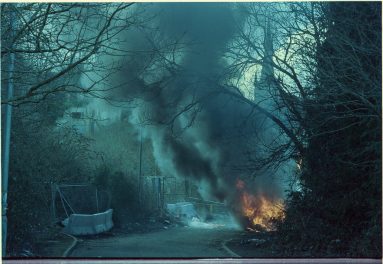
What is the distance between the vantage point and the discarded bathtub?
5.40 m

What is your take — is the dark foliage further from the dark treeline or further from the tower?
the tower

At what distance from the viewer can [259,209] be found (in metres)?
5.74

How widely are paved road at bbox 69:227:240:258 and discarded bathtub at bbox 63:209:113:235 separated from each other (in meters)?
0.11

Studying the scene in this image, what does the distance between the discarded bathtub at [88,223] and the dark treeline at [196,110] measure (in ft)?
0.39

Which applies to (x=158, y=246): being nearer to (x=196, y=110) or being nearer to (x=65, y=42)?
(x=196, y=110)

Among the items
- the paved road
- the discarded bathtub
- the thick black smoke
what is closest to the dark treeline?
the thick black smoke

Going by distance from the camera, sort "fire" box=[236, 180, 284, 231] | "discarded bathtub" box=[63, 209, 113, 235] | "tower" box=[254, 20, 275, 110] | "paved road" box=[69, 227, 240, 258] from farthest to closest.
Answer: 1. "tower" box=[254, 20, 275, 110]
2. "fire" box=[236, 180, 284, 231]
3. "discarded bathtub" box=[63, 209, 113, 235]
4. "paved road" box=[69, 227, 240, 258]

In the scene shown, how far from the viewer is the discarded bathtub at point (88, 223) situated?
5.40 metres

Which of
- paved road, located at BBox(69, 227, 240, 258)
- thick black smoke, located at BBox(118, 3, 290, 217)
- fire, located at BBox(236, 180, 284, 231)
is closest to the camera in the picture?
paved road, located at BBox(69, 227, 240, 258)

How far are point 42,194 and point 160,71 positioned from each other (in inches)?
72.8

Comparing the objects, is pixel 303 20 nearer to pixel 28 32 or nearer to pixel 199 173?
pixel 199 173

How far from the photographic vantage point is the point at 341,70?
578 cm

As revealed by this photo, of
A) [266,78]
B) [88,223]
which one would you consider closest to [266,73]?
[266,78]

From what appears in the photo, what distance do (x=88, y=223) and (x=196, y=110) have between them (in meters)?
1.65
